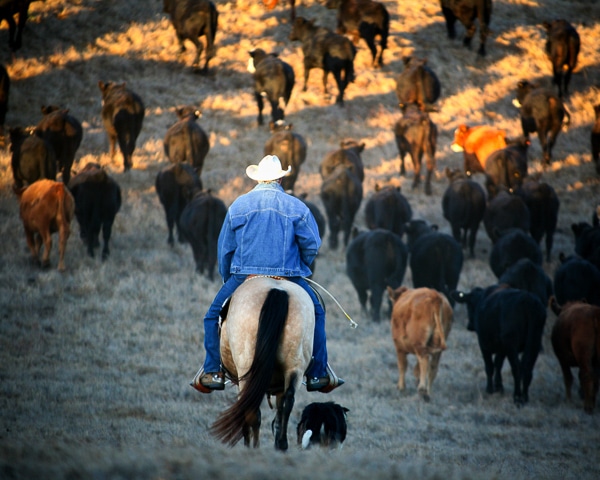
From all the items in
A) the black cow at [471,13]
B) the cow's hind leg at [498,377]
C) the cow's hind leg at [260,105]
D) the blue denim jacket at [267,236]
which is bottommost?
the cow's hind leg at [498,377]

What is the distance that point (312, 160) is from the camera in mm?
23297

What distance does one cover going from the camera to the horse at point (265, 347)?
5.90 m

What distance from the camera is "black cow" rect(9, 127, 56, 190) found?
57.5 ft

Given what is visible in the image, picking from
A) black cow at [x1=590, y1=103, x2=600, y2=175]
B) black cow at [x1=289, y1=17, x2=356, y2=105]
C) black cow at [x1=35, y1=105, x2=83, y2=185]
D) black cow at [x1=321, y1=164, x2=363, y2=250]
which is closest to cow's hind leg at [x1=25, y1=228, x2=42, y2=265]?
black cow at [x1=35, y1=105, x2=83, y2=185]

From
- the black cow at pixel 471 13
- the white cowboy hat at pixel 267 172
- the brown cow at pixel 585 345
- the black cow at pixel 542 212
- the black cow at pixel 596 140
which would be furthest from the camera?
the black cow at pixel 471 13

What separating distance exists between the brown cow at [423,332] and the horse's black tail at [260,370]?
6018mm

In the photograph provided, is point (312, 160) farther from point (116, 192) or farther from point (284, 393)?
point (284, 393)

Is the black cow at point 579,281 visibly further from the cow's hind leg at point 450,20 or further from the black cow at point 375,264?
the cow's hind leg at point 450,20

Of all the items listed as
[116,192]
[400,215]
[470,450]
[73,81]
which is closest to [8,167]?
[116,192]

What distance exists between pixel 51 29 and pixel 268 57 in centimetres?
865

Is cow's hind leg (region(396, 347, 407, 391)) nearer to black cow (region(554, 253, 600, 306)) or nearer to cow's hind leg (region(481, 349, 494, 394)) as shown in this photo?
cow's hind leg (region(481, 349, 494, 394))

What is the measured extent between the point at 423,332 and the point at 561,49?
19.4m

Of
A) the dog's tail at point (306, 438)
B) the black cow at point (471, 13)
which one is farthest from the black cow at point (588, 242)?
the black cow at point (471, 13)

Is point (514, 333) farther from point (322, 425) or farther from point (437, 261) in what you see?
point (322, 425)
